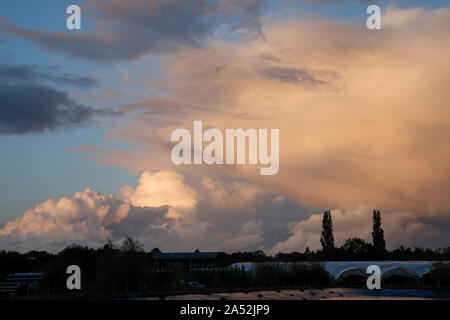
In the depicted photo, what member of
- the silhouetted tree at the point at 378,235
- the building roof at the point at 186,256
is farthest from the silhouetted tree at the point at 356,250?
the building roof at the point at 186,256

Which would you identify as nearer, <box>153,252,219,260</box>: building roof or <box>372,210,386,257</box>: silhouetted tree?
<box>372,210,386,257</box>: silhouetted tree

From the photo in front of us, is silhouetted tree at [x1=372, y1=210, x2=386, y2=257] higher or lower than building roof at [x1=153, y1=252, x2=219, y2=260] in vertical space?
higher

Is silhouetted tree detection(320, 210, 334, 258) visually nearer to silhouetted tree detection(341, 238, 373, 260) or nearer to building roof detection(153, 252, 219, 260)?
silhouetted tree detection(341, 238, 373, 260)

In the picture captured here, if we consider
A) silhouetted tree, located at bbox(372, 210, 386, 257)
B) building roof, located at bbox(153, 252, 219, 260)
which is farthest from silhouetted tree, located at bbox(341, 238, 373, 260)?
building roof, located at bbox(153, 252, 219, 260)

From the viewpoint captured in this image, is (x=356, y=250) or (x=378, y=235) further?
(x=356, y=250)

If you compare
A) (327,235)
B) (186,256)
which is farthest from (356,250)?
(186,256)

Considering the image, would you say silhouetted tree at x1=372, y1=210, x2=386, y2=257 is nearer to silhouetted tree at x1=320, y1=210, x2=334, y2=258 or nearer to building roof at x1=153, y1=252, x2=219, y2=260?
silhouetted tree at x1=320, y1=210, x2=334, y2=258

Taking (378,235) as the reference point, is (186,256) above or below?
below

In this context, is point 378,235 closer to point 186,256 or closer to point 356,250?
point 356,250

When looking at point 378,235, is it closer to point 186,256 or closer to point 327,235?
point 327,235

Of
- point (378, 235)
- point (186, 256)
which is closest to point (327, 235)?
point (378, 235)

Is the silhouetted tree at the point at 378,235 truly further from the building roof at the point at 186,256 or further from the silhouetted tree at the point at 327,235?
the building roof at the point at 186,256
